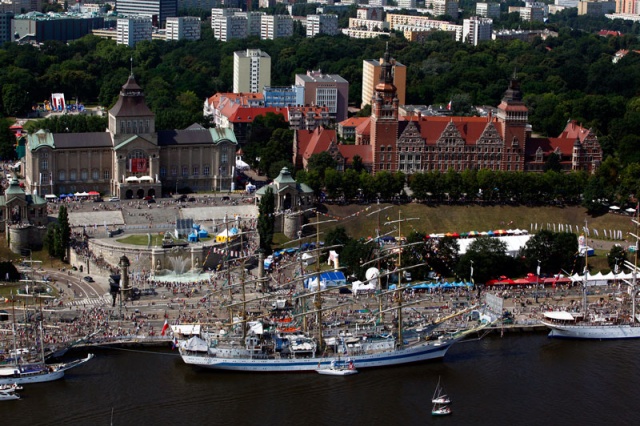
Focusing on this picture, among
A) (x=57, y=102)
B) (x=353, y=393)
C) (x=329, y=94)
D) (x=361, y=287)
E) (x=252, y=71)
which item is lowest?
(x=353, y=393)

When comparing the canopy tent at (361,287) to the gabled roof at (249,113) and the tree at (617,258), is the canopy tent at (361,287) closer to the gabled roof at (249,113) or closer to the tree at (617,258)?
the tree at (617,258)

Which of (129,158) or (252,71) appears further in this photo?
(252,71)

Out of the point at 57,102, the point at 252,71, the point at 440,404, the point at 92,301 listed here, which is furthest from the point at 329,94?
the point at 440,404

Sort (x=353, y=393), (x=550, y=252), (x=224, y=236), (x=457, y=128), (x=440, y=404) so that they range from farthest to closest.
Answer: (x=457, y=128) → (x=224, y=236) → (x=550, y=252) → (x=353, y=393) → (x=440, y=404)

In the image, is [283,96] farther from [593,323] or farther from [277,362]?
[277,362]

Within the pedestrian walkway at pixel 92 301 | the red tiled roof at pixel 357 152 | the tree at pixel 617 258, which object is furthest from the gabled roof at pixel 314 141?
the pedestrian walkway at pixel 92 301

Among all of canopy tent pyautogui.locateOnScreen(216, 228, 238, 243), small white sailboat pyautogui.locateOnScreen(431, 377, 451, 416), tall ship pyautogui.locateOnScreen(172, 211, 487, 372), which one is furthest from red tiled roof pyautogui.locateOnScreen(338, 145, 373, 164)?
small white sailboat pyautogui.locateOnScreen(431, 377, 451, 416)

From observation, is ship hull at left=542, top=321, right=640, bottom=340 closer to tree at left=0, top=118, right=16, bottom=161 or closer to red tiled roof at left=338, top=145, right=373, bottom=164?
red tiled roof at left=338, top=145, right=373, bottom=164

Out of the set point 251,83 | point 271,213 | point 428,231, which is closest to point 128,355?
point 271,213
